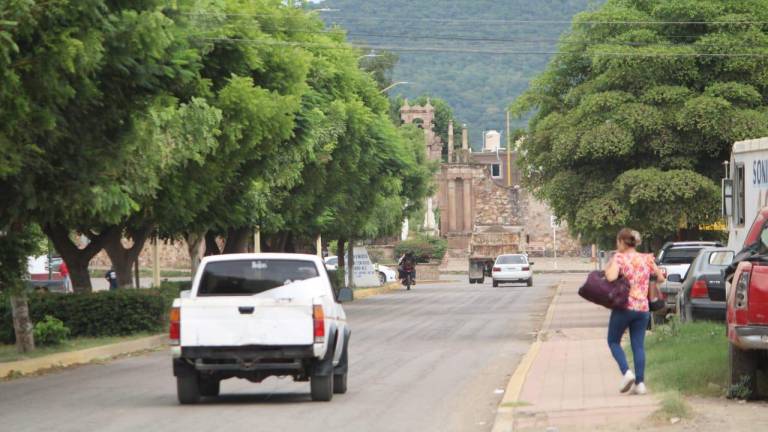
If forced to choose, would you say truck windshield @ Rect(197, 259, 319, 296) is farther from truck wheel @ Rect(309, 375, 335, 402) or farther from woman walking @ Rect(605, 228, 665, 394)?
woman walking @ Rect(605, 228, 665, 394)

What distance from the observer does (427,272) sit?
286 feet

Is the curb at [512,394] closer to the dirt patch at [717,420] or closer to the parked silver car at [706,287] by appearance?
the dirt patch at [717,420]

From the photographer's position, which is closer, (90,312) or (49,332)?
(49,332)

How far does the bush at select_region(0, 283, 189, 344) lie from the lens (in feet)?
95.1

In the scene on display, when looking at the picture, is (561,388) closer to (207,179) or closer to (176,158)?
(176,158)

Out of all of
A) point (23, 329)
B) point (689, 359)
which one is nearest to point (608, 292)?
point (689, 359)

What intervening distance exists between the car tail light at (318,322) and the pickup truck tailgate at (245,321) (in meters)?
0.05

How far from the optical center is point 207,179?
2752cm

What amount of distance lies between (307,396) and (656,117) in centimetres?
2241

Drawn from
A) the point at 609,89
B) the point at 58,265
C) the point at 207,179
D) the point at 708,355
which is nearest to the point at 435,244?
the point at 58,265

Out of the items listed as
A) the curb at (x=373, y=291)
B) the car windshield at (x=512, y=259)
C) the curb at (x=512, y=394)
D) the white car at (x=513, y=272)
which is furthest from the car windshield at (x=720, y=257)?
the car windshield at (x=512, y=259)

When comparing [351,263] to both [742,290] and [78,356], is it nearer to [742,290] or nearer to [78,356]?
[78,356]

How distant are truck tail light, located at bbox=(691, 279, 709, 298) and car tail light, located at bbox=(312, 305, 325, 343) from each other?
33.0 feet

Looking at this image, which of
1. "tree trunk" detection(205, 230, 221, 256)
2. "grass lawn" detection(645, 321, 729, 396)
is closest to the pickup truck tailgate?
"grass lawn" detection(645, 321, 729, 396)
